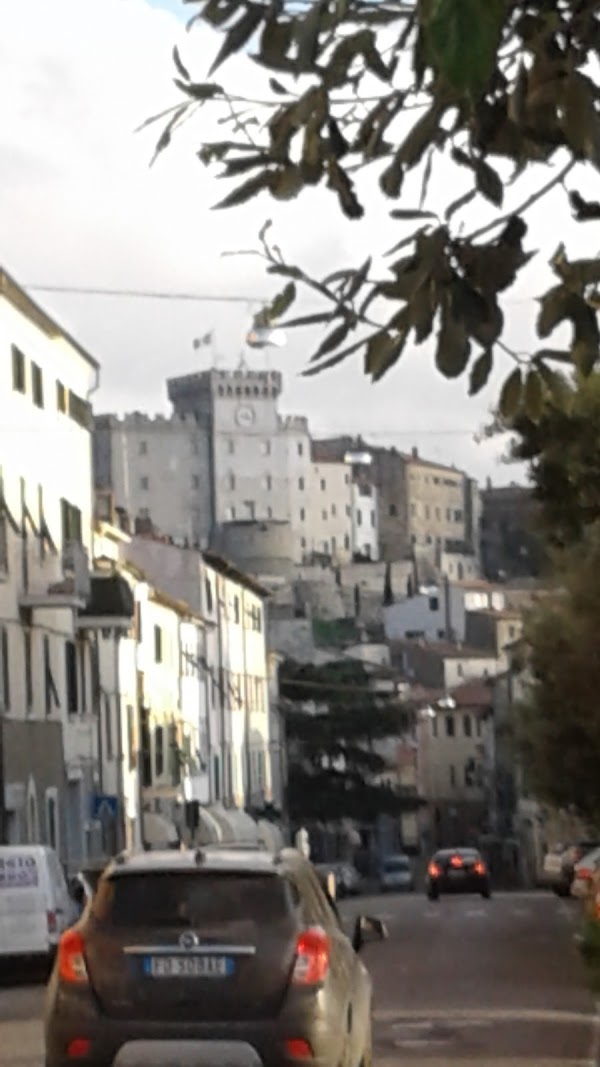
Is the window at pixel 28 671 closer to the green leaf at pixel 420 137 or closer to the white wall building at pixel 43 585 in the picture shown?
the white wall building at pixel 43 585

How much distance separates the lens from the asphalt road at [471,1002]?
19.1 m

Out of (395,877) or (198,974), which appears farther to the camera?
(395,877)

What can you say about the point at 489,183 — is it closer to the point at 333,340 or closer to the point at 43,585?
the point at 333,340

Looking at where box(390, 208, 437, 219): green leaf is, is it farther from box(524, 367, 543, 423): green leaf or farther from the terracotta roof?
the terracotta roof

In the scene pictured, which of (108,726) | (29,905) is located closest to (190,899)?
(29,905)

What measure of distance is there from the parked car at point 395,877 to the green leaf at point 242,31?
94841 millimetres

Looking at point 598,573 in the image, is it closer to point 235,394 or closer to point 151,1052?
point 151,1052

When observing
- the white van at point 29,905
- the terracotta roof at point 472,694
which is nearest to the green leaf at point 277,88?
the white van at point 29,905

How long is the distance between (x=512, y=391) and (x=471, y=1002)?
58.6 ft

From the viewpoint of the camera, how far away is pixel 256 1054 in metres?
13.7

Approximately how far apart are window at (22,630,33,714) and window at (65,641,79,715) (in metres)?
3.36

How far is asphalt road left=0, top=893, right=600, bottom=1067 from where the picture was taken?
754 inches

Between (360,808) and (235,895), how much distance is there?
8551 centimetres

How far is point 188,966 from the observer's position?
13.9 meters
